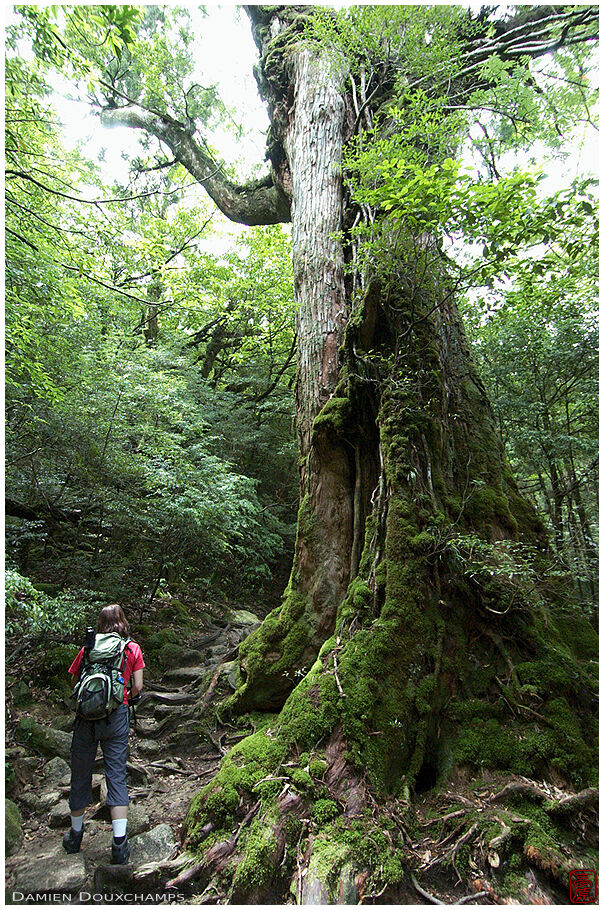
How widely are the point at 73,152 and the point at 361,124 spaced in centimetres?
628

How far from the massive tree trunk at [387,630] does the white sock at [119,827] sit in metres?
0.38

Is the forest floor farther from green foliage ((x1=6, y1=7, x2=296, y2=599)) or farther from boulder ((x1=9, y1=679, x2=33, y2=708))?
green foliage ((x1=6, y1=7, x2=296, y2=599))

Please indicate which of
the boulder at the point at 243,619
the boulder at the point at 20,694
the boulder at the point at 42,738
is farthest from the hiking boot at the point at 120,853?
the boulder at the point at 243,619

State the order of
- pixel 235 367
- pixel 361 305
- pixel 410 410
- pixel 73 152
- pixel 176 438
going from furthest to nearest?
pixel 235 367 < pixel 73 152 < pixel 176 438 < pixel 361 305 < pixel 410 410

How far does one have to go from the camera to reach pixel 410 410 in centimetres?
358

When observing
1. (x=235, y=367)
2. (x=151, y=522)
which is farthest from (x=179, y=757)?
(x=235, y=367)

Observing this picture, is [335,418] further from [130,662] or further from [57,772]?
[57,772]

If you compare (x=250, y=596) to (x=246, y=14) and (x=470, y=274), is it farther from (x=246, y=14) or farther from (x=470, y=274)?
(x=246, y=14)

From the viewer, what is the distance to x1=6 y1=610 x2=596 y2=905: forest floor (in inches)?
87.0

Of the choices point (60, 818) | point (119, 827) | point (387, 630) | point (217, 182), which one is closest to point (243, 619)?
point (60, 818)

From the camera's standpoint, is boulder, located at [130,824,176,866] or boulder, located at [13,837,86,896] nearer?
boulder, located at [13,837,86,896]

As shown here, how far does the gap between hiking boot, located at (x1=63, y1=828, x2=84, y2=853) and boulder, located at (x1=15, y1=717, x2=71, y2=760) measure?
111 cm

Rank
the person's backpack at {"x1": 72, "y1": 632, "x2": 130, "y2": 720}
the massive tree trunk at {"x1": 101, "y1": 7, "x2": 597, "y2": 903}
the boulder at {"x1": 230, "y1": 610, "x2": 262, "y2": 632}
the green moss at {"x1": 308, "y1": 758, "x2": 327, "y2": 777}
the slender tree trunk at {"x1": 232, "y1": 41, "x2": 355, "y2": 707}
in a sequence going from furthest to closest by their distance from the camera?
→ the boulder at {"x1": 230, "y1": 610, "x2": 262, "y2": 632}, the slender tree trunk at {"x1": 232, "y1": 41, "x2": 355, "y2": 707}, the person's backpack at {"x1": 72, "y1": 632, "x2": 130, "y2": 720}, the green moss at {"x1": 308, "y1": 758, "x2": 327, "y2": 777}, the massive tree trunk at {"x1": 101, "y1": 7, "x2": 597, "y2": 903}

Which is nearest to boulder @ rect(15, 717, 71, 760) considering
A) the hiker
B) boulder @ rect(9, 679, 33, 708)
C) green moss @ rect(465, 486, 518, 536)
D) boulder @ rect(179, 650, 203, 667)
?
boulder @ rect(9, 679, 33, 708)
